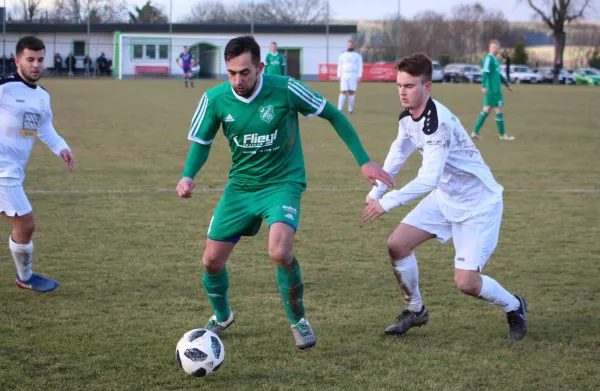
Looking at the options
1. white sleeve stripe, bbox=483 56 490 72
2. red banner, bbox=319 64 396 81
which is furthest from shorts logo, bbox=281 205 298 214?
red banner, bbox=319 64 396 81

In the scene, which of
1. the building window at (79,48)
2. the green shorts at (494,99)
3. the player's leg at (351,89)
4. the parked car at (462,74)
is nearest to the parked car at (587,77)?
the parked car at (462,74)

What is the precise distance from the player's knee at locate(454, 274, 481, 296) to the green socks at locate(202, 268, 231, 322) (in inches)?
56.3

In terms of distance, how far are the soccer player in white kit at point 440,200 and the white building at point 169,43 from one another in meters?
45.5

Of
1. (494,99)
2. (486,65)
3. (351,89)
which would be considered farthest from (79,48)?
(494,99)

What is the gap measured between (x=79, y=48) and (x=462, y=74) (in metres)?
26.9

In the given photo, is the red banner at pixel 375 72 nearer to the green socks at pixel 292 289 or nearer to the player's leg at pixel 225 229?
the player's leg at pixel 225 229

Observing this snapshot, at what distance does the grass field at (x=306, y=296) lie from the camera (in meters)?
4.34

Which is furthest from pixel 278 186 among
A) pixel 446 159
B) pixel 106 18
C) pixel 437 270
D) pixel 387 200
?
pixel 106 18

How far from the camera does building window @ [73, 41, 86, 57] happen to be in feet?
178

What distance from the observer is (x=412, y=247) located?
5.07 m

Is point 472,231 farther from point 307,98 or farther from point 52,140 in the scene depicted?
point 52,140

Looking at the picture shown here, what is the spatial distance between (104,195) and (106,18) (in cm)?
5254

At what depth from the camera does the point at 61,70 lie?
50656 mm

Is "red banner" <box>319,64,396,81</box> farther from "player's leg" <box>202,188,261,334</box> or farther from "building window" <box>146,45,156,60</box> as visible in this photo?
"player's leg" <box>202,188,261,334</box>
